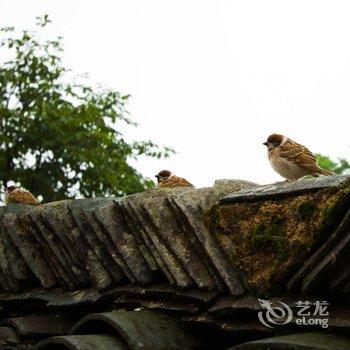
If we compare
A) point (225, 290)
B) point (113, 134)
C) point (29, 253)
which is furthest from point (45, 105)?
point (225, 290)

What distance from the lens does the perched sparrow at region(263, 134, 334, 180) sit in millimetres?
5738

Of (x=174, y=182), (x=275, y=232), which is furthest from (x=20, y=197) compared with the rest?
(x=275, y=232)

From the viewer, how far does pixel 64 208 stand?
4.68 metres

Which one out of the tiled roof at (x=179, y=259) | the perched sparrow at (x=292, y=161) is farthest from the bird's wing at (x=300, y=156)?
the tiled roof at (x=179, y=259)

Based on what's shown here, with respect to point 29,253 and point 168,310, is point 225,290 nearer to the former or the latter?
point 168,310

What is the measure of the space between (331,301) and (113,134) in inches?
898

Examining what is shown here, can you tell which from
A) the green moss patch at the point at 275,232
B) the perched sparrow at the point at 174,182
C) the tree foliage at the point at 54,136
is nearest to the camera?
the green moss patch at the point at 275,232

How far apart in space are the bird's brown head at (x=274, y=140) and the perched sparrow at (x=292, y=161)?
0.26ft

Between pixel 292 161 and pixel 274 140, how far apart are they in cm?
57

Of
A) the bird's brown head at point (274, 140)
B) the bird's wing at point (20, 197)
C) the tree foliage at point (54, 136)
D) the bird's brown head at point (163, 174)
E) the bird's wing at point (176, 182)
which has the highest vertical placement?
the tree foliage at point (54, 136)

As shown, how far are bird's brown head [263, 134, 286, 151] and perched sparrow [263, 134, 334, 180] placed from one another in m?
0.08

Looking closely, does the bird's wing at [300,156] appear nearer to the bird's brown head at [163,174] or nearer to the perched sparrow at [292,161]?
the perched sparrow at [292,161]

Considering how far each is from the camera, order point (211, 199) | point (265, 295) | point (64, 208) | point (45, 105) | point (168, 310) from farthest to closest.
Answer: point (45, 105)
point (64, 208)
point (211, 199)
point (168, 310)
point (265, 295)

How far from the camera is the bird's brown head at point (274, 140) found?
635 centimetres
